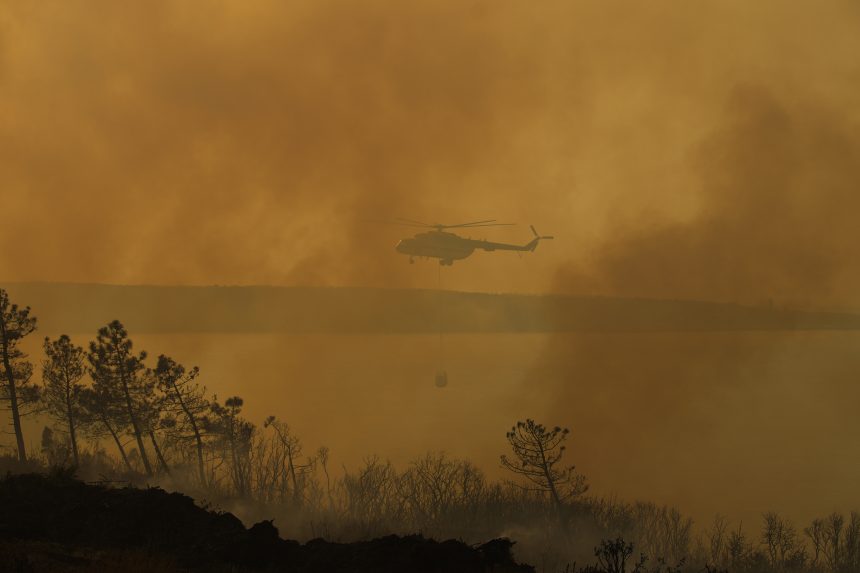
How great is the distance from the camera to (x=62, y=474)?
38.6m

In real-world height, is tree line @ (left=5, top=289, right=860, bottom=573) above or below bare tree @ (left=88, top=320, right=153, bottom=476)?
below

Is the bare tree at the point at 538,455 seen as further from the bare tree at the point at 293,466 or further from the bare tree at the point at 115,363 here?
the bare tree at the point at 115,363

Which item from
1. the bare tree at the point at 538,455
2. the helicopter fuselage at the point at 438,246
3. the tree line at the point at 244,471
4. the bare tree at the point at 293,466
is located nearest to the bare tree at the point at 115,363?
the tree line at the point at 244,471

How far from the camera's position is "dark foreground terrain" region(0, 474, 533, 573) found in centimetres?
2869

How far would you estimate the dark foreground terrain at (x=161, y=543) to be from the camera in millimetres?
28688

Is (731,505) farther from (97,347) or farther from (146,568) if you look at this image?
(146,568)

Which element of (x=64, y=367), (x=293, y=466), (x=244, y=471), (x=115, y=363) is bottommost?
(x=293, y=466)

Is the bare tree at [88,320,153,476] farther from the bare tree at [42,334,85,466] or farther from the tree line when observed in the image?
the bare tree at [42,334,85,466]

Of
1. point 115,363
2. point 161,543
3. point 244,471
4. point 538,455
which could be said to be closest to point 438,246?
point 538,455

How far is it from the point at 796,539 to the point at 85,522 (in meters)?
155

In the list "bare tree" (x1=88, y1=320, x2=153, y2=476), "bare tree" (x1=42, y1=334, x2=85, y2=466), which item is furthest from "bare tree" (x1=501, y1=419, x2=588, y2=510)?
"bare tree" (x1=42, y1=334, x2=85, y2=466)

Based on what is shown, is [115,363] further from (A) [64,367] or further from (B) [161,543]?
(B) [161,543]

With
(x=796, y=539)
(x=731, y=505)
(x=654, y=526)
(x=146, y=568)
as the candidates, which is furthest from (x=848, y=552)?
(x=146, y=568)

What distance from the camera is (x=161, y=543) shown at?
106 feet
